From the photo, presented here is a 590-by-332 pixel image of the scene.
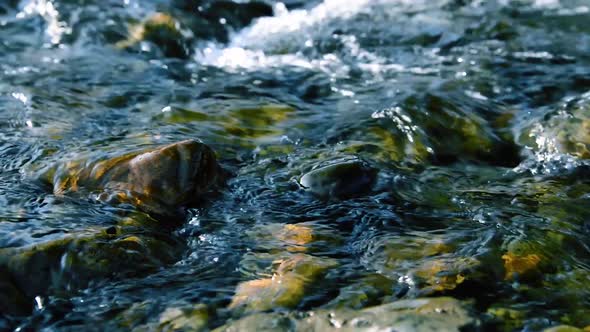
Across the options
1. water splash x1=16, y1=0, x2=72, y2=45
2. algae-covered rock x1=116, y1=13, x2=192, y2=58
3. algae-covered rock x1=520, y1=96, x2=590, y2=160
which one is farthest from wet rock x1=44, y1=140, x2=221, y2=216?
water splash x1=16, y1=0, x2=72, y2=45

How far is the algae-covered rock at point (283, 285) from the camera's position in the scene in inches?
139

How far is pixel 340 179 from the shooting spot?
4.80 meters

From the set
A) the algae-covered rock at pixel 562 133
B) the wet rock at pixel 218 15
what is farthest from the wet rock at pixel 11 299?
the wet rock at pixel 218 15

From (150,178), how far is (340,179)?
1.15 metres

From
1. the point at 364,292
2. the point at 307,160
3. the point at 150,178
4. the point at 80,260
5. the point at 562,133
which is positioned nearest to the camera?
the point at 364,292

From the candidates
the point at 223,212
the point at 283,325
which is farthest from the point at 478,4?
the point at 283,325

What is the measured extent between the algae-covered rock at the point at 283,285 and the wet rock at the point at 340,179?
33.1 inches

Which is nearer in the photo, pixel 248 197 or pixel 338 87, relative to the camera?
pixel 248 197

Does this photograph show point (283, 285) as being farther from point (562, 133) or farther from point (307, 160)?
point (562, 133)

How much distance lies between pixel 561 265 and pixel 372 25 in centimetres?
509

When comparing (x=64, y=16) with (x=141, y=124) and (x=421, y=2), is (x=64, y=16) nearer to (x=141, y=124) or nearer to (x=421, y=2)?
(x=141, y=124)

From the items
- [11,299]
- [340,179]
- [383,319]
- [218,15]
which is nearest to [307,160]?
[340,179]

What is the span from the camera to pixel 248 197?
15.5ft

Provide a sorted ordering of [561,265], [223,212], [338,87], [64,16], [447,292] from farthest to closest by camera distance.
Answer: [64,16] < [338,87] < [223,212] < [561,265] < [447,292]
